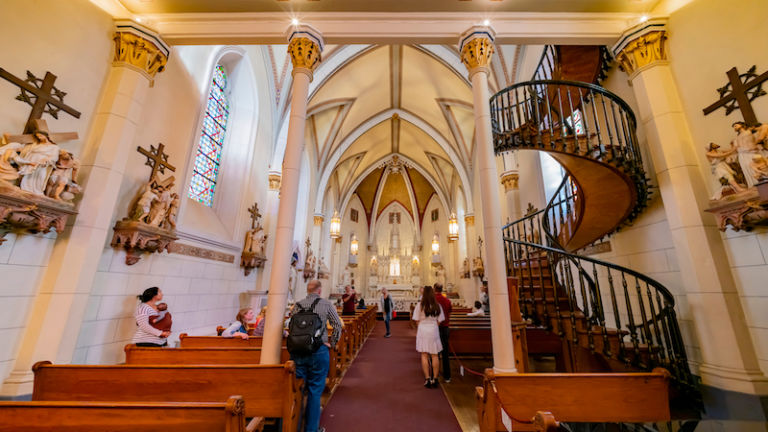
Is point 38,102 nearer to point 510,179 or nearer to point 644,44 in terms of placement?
point 644,44

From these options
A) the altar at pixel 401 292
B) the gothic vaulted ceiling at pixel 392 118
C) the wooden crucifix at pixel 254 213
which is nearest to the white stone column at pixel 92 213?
the wooden crucifix at pixel 254 213

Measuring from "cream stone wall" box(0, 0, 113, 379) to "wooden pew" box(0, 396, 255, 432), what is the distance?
2.18 meters

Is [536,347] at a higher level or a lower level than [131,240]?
lower

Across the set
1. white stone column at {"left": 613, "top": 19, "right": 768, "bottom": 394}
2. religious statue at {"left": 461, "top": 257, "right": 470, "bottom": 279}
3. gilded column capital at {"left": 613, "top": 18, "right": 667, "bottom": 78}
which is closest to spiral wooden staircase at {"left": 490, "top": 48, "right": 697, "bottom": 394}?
white stone column at {"left": 613, "top": 19, "right": 768, "bottom": 394}

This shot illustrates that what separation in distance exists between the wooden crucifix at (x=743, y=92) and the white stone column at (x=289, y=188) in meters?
4.80

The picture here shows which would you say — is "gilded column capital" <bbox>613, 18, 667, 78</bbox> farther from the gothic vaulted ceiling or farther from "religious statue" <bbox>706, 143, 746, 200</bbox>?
the gothic vaulted ceiling

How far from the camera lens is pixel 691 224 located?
3.22m

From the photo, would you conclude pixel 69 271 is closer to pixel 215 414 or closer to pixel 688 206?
pixel 215 414

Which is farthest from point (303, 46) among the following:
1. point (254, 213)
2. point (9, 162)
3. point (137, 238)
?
point (254, 213)

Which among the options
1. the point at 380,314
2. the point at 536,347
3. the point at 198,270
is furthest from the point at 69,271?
the point at 380,314

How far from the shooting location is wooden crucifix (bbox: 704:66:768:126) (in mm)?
2787

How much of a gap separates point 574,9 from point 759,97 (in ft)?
8.23

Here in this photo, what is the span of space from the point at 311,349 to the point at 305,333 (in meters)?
0.16

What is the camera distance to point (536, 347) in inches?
201
